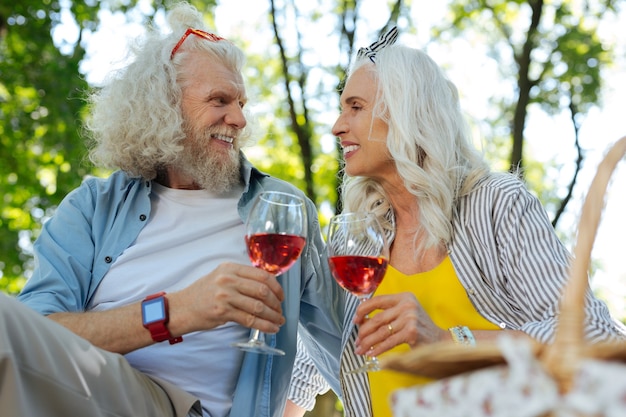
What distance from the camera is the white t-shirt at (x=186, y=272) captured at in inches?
117

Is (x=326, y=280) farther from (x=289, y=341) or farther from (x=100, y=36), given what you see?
(x=100, y=36)

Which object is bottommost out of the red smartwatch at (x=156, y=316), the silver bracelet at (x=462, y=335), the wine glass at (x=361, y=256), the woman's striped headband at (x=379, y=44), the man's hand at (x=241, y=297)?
the silver bracelet at (x=462, y=335)

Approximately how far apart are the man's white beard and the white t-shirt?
0.21 feet

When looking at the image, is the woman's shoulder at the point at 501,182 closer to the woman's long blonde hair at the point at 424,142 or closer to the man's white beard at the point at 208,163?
the woman's long blonde hair at the point at 424,142

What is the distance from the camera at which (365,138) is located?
3.39 meters

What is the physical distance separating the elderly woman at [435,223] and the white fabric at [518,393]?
109 centimetres

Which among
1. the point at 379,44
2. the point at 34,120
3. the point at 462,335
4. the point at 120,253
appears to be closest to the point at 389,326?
the point at 462,335

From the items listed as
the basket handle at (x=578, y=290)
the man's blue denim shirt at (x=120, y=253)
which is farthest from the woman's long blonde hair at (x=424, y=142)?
the basket handle at (x=578, y=290)

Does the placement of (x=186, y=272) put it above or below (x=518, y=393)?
below

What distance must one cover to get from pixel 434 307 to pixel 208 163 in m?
1.27

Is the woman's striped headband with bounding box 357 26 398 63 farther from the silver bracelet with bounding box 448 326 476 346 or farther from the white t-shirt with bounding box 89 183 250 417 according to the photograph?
the silver bracelet with bounding box 448 326 476 346

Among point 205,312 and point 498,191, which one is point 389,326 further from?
point 498,191

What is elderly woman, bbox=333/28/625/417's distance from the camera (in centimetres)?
279

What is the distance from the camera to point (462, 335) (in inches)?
108
